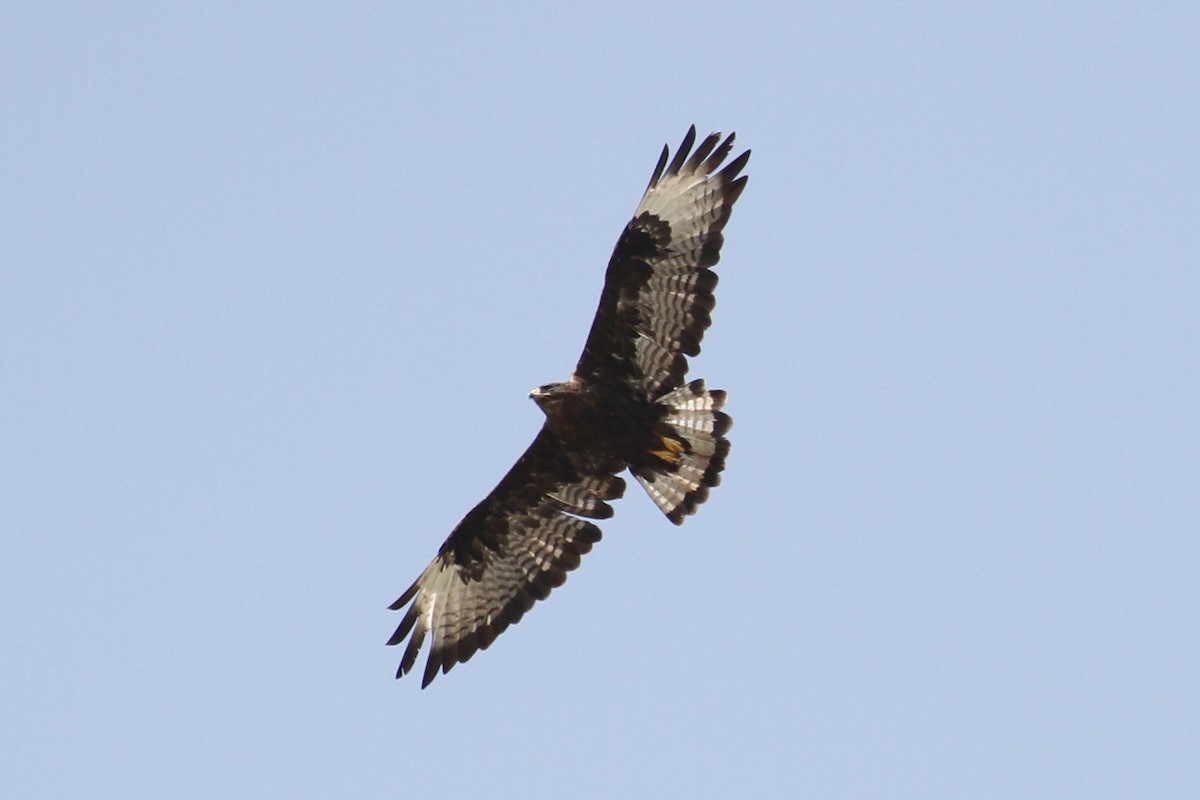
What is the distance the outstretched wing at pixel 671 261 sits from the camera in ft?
42.0

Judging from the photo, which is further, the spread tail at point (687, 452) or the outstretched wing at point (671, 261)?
the spread tail at point (687, 452)

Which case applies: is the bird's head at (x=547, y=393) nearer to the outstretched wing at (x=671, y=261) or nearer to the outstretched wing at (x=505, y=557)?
the outstretched wing at (x=671, y=261)

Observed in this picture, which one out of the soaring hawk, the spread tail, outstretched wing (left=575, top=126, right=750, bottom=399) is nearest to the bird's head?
the soaring hawk

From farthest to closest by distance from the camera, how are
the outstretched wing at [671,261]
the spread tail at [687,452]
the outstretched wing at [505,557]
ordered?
the outstretched wing at [505,557], the spread tail at [687,452], the outstretched wing at [671,261]

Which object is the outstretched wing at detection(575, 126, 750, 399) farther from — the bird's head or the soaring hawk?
the bird's head

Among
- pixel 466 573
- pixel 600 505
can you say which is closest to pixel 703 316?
pixel 600 505

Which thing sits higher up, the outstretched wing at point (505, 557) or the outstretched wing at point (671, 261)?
the outstretched wing at point (671, 261)

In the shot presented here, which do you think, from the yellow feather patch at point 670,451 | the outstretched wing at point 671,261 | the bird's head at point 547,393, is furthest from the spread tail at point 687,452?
the bird's head at point 547,393

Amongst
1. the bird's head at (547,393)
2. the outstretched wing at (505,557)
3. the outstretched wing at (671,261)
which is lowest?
the outstretched wing at (505,557)

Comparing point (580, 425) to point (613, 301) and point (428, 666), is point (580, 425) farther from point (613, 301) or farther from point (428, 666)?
point (428, 666)

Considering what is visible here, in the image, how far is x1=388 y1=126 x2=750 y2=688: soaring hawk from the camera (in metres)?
12.8

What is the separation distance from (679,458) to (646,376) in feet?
2.39

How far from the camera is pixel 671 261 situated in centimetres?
1280

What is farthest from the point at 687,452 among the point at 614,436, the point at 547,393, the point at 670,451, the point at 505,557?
the point at 505,557
